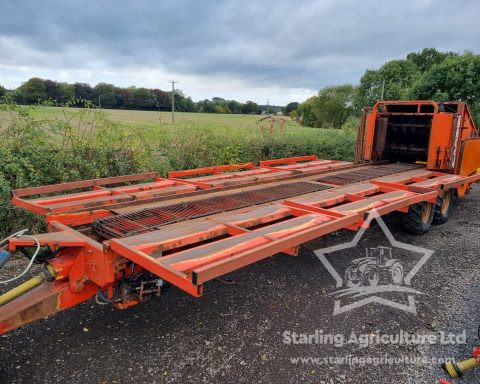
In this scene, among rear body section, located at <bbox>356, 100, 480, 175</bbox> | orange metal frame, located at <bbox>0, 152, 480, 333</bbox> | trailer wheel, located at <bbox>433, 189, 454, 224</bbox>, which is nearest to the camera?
orange metal frame, located at <bbox>0, 152, 480, 333</bbox>

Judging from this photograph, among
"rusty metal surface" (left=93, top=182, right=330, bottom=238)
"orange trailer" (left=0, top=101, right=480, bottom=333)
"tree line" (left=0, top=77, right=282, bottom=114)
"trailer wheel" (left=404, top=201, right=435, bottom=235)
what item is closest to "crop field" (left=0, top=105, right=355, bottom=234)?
"tree line" (left=0, top=77, right=282, bottom=114)

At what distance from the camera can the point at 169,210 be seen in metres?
4.00

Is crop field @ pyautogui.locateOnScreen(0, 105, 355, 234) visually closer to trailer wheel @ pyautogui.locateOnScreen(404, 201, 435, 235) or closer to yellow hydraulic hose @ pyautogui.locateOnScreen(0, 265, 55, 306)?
yellow hydraulic hose @ pyautogui.locateOnScreen(0, 265, 55, 306)

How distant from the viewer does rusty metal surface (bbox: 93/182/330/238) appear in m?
3.38

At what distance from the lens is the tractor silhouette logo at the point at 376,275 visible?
162 inches

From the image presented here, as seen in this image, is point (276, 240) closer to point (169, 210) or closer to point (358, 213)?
point (358, 213)

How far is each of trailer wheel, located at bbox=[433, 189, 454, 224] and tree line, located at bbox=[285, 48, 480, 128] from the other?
33.6 feet

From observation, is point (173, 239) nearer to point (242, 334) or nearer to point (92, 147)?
point (242, 334)

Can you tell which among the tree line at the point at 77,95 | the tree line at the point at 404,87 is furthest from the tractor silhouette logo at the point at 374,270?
the tree line at the point at 404,87

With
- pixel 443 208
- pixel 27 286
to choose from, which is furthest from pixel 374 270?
pixel 27 286

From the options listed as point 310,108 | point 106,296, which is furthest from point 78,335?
point 310,108

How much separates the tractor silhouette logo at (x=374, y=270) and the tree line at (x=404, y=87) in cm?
1260

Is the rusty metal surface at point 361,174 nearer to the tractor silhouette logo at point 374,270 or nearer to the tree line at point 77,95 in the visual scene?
the tractor silhouette logo at point 374,270

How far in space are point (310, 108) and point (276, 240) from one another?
43968mm
